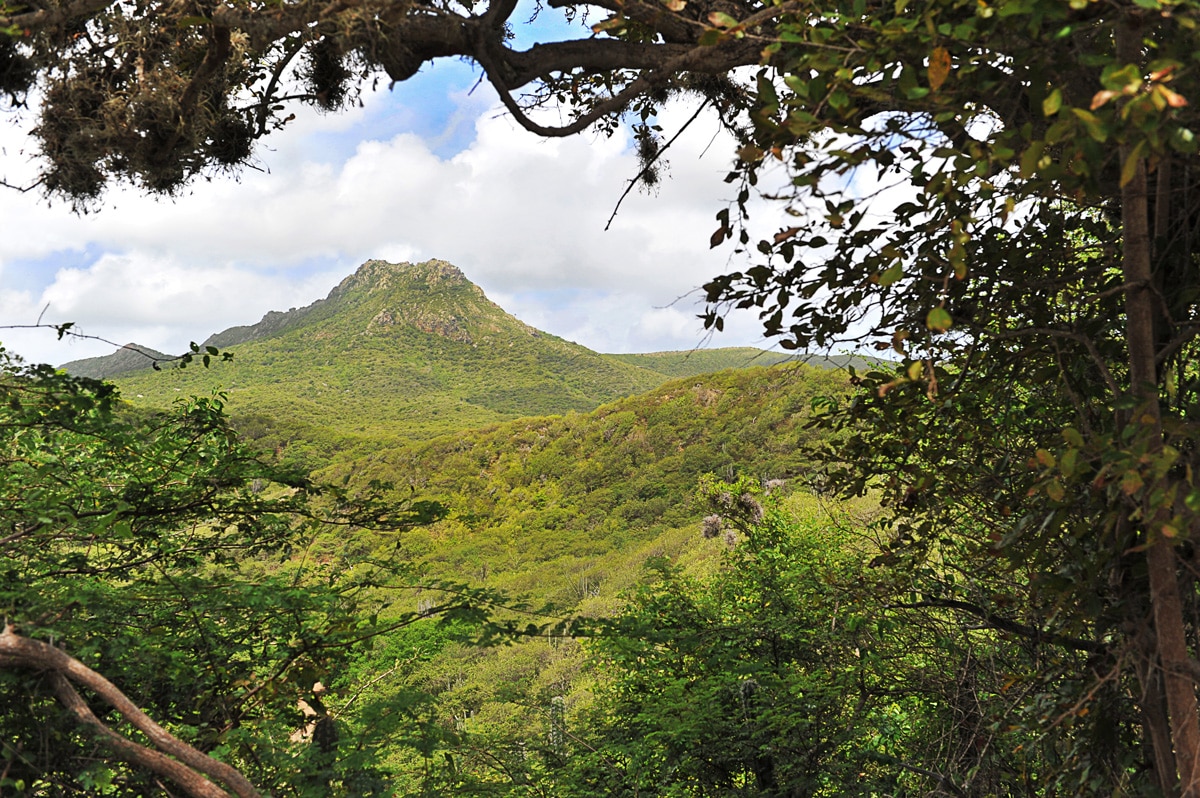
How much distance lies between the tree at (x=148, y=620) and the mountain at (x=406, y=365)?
7089 centimetres

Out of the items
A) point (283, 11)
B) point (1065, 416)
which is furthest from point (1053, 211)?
point (283, 11)

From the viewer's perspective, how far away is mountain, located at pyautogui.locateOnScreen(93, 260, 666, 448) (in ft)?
294

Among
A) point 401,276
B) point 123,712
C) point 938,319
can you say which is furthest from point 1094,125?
point 401,276

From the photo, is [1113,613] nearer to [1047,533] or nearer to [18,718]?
[1047,533]

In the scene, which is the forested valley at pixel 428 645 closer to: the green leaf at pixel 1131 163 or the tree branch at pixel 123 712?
the tree branch at pixel 123 712

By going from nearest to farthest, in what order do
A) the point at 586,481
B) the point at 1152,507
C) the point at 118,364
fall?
the point at 1152,507, the point at 586,481, the point at 118,364

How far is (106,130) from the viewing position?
293 centimetres

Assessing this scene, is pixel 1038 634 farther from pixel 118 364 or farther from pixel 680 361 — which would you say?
pixel 680 361

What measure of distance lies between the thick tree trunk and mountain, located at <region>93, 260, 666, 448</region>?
244 ft

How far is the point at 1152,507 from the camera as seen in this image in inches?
71.6

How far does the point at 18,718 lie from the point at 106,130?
2.35m

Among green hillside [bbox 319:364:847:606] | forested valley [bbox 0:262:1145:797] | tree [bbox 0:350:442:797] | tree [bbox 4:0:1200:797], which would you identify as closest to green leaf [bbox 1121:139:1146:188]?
tree [bbox 4:0:1200:797]

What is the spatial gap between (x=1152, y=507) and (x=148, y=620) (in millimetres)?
4491

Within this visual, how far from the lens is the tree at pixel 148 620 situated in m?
2.86
